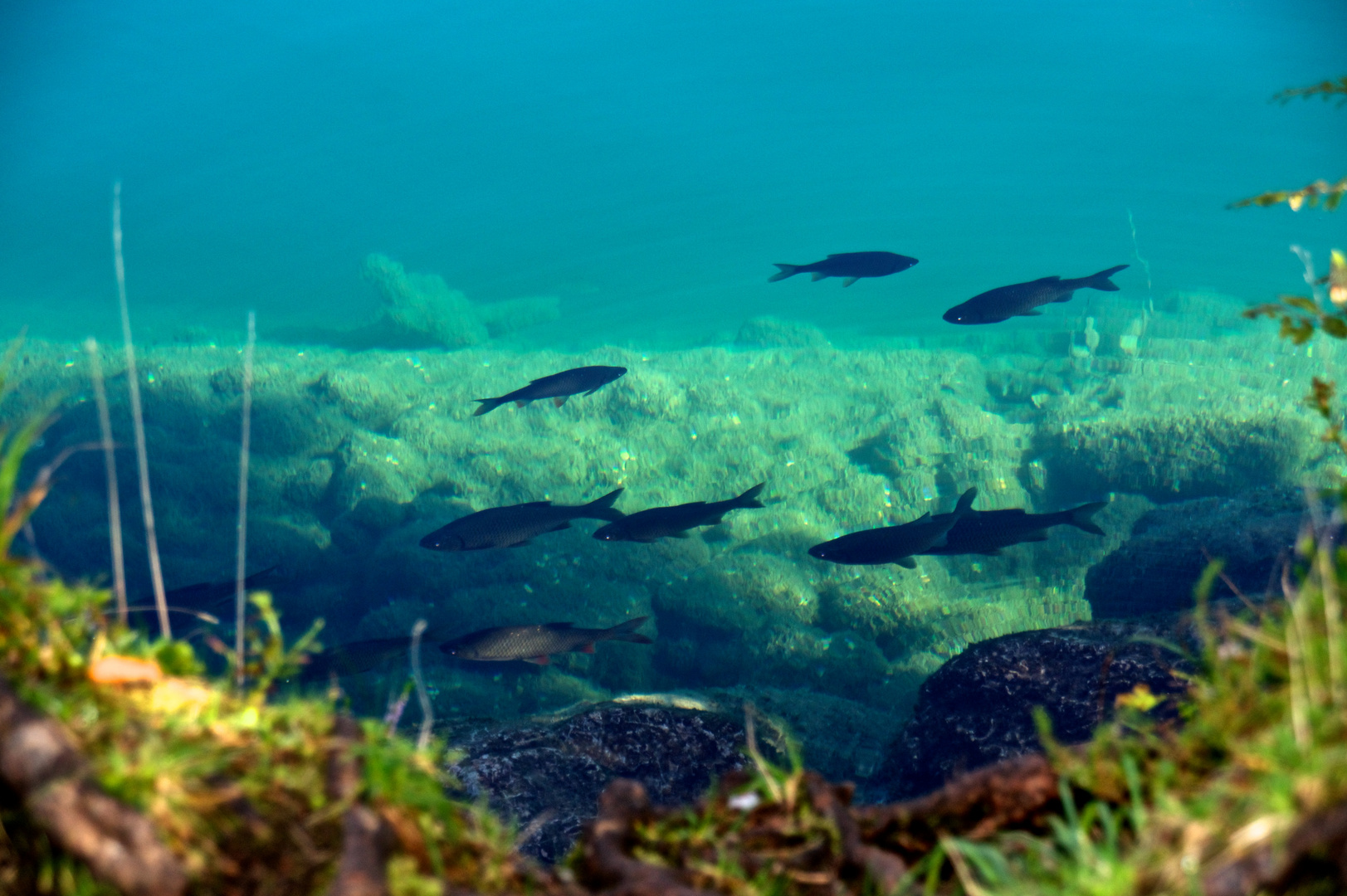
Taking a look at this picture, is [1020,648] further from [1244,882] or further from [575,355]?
[575,355]

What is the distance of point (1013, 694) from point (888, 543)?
219cm

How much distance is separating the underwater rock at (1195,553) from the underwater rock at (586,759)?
420 centimetres

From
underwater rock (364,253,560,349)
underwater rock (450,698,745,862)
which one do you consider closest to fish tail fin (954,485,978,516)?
underwater rock (450,698,745,862)

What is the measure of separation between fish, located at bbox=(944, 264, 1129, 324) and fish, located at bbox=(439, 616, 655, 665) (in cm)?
442

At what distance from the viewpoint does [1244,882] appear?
3.11 feet

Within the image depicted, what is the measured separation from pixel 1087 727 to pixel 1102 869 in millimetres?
3175

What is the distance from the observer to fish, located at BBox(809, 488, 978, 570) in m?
6.06

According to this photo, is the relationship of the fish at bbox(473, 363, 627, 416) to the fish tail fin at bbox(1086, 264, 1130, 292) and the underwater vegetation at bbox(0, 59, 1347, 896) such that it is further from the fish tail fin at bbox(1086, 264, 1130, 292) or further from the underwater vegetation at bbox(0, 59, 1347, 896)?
the fish tail fin at bbox(1086, 264, 1130, 292)

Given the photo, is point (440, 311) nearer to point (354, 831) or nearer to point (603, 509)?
point (603, 509)

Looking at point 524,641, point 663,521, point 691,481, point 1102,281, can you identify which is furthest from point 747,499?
point 1102,281

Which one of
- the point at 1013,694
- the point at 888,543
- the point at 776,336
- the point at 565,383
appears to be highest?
the point at 776,336

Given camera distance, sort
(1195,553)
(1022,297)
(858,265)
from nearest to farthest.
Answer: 1. (1195,553)
2. (1022,297)
3. (858,265)

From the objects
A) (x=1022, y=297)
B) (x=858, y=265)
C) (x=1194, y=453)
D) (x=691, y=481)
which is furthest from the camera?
(x=691, y=481)

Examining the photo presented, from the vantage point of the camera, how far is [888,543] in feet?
20.1
